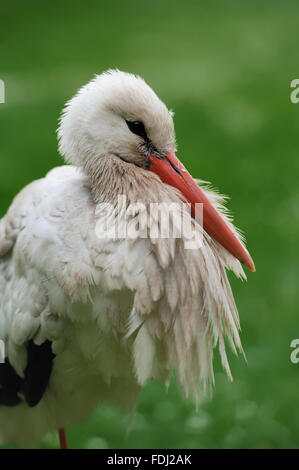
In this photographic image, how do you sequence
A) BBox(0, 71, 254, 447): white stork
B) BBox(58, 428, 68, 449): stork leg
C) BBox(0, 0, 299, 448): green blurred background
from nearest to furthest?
BBox(0, 71, 254, 447): white stork → BBox(58, 428, 68, 449): stork leg → BBox(0, 0, 299, 448): green blurred background

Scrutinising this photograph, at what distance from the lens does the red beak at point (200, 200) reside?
1949 mm

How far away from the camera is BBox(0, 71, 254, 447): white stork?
1878 millimetres

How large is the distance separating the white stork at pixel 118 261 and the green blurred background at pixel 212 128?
842 millimetres

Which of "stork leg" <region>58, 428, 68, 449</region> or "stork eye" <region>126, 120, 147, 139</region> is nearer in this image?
"stork eye" <region>126, 120, 147, 139</region>

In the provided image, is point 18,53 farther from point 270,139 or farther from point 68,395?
point 68,395

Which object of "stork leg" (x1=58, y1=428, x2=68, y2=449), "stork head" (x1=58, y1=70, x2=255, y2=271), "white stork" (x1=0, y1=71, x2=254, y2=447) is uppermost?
"stork head" (x1=58, y1=70, x2=255, y2=271)

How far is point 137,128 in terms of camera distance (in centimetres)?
196

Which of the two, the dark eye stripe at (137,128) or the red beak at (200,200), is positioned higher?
the dark eye stripe at (137,128)

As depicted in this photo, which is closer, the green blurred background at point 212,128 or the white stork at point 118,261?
the white stork at point 118,261

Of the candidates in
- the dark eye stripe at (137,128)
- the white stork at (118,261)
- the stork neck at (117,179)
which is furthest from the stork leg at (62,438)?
the dark eye stripe at (137,128)

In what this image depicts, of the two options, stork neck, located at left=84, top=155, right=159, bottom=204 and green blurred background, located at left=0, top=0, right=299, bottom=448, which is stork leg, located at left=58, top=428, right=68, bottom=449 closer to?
green blurred background, located at left=0, top=0, right=299, bottom=448

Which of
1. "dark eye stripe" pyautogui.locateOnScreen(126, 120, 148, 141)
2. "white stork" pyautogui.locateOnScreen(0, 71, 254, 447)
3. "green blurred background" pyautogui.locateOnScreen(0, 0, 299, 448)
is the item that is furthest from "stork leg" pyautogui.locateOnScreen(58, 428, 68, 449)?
A: "dark eye stripe" pyautogui.locateOnScreen(126, 120, 148, 141)

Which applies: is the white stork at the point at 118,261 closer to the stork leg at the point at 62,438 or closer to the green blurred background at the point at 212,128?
the stork leg at the point at 62,438

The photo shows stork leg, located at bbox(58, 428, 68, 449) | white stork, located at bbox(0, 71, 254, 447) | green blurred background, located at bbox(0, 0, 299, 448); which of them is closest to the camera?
white stork, located at bbox(0, 71, 254, 447)
